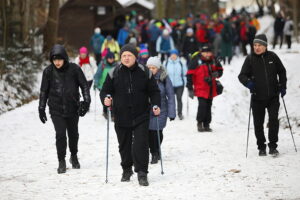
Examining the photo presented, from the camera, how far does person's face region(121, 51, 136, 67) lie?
7.66m

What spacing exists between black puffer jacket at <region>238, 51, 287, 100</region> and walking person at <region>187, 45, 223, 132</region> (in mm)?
2945

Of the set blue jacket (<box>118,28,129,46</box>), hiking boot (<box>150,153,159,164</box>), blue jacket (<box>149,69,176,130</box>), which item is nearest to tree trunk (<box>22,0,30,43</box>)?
blue jacket (<box>118,28,129,46</box>)

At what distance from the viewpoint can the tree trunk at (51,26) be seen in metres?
23.4

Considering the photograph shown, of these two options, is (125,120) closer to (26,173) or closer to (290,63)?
(26,173)

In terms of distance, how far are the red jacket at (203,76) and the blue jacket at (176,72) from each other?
7.54 ft

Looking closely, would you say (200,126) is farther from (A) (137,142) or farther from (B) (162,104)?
(A) (137,142)

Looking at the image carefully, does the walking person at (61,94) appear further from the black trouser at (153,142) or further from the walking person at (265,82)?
the walking person at (265,82)

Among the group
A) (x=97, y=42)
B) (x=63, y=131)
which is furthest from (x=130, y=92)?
(x=97, y=42)

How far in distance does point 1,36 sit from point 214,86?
10759mm

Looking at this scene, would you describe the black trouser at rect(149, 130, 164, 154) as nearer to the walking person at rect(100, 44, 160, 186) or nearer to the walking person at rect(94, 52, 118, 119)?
the walking person at rect(100, 44, 160, 186)

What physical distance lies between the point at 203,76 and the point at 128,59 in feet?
16.5

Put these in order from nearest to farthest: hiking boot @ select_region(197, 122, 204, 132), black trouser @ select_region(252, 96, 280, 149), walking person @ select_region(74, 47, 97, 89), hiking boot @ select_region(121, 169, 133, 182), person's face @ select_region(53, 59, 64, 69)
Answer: hiking boot @ select_region(121, 169, 133, 182)
person's face @ select_region(53, 59, 64, 69)
black trouser @ select_region(252, 96, 280, 149)
hiking boot @ select_region(197, 122, 204, 132)
walking person @ select_region(74, 47, 97, 89)

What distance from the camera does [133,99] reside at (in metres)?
7.72

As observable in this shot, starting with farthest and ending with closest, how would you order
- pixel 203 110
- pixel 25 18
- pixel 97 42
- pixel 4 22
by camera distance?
pixel 97 42, pixel 25 18, pixel 4 22, pixel 203 110
